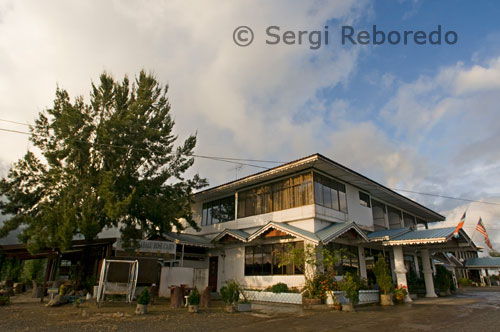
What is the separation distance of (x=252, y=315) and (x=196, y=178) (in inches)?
397

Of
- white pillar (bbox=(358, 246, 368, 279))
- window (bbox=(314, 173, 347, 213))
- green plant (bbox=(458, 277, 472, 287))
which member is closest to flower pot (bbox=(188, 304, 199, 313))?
window (bbox=(314, 173, 347, 213))

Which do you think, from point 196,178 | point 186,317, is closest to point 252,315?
point 186,317

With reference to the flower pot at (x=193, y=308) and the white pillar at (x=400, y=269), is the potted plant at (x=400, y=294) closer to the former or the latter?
the white pillar at (x=400, y=269)

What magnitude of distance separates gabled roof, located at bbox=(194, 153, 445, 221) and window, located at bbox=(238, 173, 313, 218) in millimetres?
483

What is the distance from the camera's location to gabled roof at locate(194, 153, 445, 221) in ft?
56.4

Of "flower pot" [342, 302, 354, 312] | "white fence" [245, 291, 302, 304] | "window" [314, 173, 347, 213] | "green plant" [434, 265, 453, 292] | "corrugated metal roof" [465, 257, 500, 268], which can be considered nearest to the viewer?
"flower pot" [342, 302, 354, 312]

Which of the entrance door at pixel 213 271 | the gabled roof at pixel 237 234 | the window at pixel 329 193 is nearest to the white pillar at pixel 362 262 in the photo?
the window at pixel 329 193

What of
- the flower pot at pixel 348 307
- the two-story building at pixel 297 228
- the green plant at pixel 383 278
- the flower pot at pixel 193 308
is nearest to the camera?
the flower pot at pixel 193 308

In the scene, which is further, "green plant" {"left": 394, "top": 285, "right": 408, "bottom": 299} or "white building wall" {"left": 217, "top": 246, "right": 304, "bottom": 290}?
"white building wall" {"left": 217, "top": 246, "right": 304, "bottom": 290}

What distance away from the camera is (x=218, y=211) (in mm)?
22781

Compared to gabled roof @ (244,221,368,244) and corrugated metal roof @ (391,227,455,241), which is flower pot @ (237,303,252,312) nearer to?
gabled roof @ (244,221,368,244)

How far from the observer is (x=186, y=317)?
10477mm

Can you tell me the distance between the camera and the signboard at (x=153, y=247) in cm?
1571

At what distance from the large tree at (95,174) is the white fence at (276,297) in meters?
5.72
